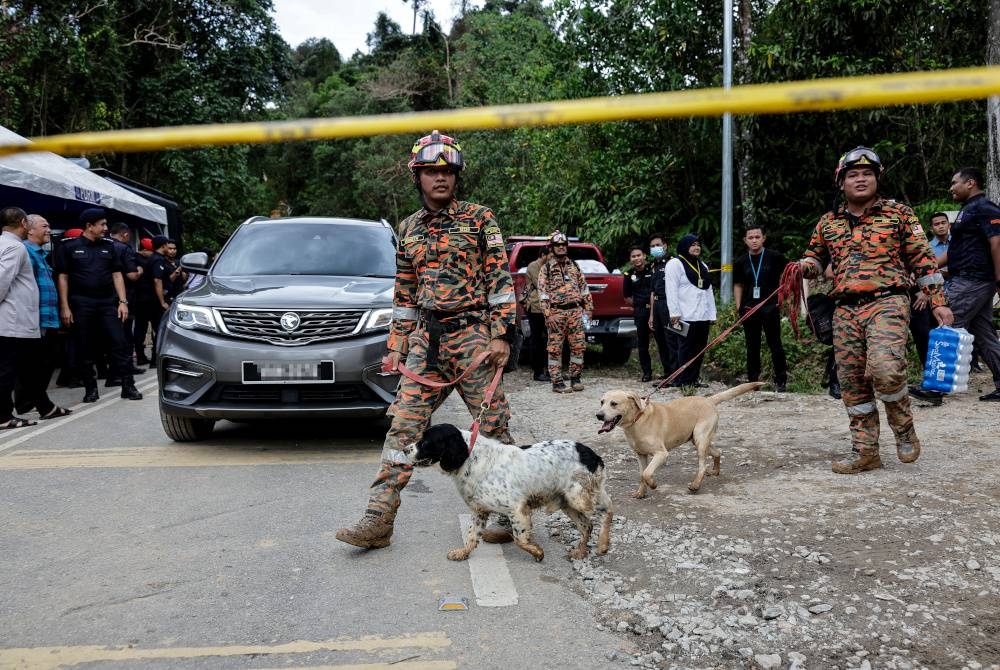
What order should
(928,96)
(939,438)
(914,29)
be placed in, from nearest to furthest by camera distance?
(928,96) → (939,438) → (914,29)

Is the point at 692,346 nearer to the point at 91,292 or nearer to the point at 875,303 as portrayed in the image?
the point at 875,303

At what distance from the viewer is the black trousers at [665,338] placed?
1072 cm

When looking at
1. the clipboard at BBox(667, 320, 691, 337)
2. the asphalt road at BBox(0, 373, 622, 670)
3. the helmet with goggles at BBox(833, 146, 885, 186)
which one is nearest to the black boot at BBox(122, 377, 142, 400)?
the asphalt road at BBox(0, 373, 622, 670)

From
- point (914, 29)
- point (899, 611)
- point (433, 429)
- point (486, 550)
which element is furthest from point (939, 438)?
point (914, 29)

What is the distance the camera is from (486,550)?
441 centimetres

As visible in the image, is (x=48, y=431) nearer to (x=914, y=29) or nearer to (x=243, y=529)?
(x=243, y=529)

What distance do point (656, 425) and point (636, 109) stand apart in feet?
12.8

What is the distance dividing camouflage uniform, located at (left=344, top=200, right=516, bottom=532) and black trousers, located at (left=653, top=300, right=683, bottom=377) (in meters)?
6.36

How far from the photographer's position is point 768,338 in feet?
31.9

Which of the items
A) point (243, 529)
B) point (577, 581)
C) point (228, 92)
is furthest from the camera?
point (228, 92)

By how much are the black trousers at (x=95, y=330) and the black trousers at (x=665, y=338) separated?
6552 millimetres

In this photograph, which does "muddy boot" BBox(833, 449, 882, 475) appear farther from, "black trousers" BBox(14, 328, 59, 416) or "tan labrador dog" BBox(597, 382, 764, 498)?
"black trousers" BBox(14, 328, 59, 416)

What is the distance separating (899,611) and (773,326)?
650cm

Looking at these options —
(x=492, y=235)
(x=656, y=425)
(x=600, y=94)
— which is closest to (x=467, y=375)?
(x=492, y=235)
